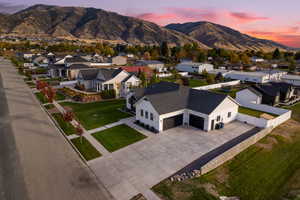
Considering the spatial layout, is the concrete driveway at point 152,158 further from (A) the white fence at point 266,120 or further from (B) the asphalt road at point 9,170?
(B) the asphalt road at point 9,170

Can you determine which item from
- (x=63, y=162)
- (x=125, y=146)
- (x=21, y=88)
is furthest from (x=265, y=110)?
(x=21, y=88)

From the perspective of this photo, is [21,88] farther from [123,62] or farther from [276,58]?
[276,58]

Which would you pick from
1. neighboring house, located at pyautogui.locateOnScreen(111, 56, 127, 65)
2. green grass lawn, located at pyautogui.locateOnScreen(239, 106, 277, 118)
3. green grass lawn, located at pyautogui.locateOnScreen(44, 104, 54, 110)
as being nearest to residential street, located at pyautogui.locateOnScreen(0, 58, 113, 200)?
green grass lawn, located at pyautogui.locateOnScreen(44, 104, 54, 110)

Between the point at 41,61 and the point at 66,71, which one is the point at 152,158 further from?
the point at 41,61

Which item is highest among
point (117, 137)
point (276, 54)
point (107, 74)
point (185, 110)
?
point (276, 54)

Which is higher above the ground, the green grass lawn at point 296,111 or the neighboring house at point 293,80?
the neighboring house at point 293,80

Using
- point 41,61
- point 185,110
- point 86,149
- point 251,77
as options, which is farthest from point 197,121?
point 41,61

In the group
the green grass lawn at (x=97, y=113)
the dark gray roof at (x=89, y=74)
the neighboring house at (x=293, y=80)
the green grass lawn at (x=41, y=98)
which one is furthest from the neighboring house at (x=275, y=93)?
the green grass lawn at (x=41, y=98)
